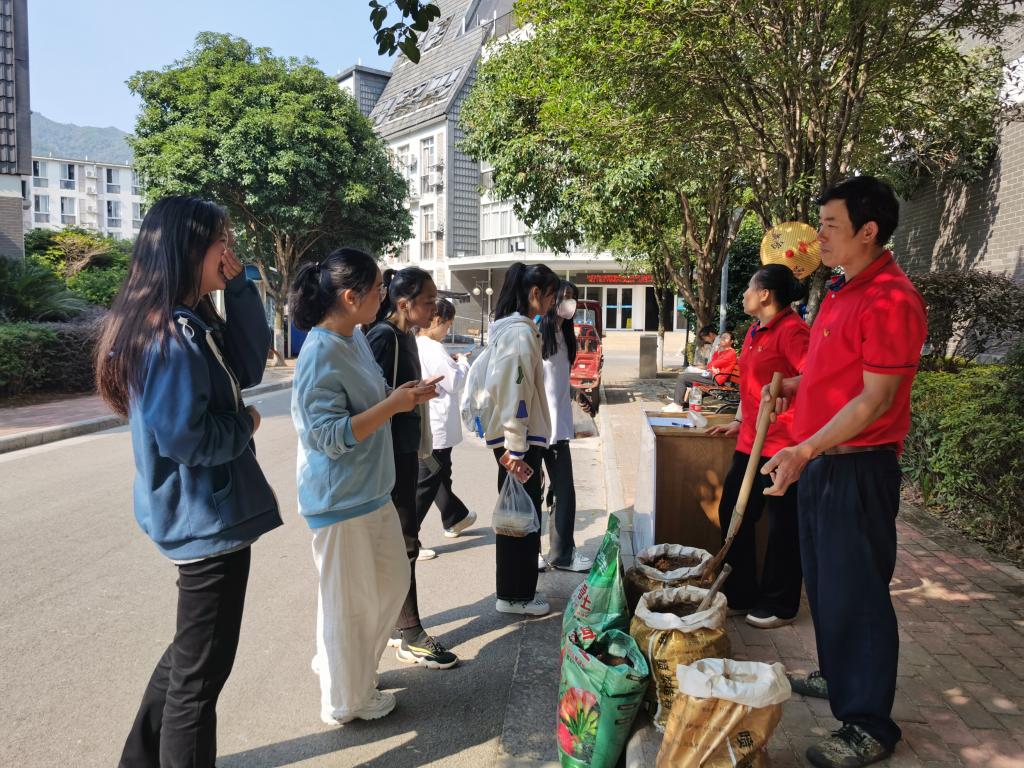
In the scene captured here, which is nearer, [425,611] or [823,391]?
[823,391]

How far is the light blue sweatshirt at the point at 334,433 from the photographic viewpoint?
264 cm

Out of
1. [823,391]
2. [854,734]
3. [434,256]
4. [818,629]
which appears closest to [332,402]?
[823,391]

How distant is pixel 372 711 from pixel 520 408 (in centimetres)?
165

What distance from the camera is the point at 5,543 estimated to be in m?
5.27

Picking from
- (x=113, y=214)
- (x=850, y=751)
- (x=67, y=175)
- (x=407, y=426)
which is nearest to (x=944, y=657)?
→ (x=850, y=751)

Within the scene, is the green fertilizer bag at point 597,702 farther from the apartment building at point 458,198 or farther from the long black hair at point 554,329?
the apartment building at point 458,198

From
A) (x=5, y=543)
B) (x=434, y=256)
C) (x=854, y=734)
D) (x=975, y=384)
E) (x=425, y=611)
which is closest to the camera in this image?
(x=854, y=734)

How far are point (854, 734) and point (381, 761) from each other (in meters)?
1.70

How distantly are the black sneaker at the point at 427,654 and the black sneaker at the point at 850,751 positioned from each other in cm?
166

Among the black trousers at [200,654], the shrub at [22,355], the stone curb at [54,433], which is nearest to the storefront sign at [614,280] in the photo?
the shrub at [22,355]

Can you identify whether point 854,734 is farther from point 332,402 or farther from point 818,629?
point 332,402

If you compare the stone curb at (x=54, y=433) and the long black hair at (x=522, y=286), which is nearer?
the long black hair at (x=522, y=286)

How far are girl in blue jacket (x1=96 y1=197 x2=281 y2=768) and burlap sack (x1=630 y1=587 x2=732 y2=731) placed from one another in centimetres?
144

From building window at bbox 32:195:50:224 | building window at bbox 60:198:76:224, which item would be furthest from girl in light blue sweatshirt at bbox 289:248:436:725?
building window at bbox 60:198:76:224
